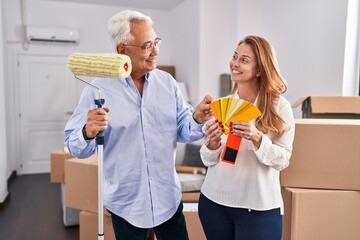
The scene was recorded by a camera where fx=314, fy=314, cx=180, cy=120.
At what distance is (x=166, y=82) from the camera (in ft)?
4.62

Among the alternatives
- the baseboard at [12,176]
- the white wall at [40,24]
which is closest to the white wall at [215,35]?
the white wall at [40,24]

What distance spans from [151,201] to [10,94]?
436 centimetres


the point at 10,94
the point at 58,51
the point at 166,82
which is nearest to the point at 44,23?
the point at 58,51

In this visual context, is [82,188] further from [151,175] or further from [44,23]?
[44,23]

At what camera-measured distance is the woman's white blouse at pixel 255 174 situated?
48.4 inches

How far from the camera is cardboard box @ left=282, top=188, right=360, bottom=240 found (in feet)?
5.25

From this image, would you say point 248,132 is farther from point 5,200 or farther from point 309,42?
point 5,200

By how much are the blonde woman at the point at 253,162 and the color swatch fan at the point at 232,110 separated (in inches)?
1.1

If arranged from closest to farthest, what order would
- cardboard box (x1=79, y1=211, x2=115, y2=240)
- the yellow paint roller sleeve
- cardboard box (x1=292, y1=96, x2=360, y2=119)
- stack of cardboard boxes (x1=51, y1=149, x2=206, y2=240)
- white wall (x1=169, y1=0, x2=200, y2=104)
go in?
1. the yellow paint roller sleeve
2. cardboard box (x1=292, y1=96, x2=360, y2=119)
3. stack of cardboard boxes (x1=51, y1=149, x2=206, y2=240)
4. cardboard box (x1=79, y1=211, x2=115, y2=240)
5. white wall (x1=169, y1=0, x2=200, y2=104)

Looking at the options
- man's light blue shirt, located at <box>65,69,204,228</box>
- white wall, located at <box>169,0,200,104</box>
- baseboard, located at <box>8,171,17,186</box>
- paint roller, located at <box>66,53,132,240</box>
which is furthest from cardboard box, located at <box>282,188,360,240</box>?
baseboard, located at <box>8,171,17,186</box>

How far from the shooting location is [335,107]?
79.2 inches

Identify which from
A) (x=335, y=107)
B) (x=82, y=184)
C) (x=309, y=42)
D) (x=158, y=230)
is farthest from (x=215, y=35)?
(x=158, y=230)

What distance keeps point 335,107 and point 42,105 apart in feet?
14.3

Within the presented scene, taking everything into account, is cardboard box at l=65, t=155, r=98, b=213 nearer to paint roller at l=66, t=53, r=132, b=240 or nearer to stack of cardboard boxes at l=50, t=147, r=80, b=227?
stack of cardboard boxes at l=50, t=147, r=80, b=227
